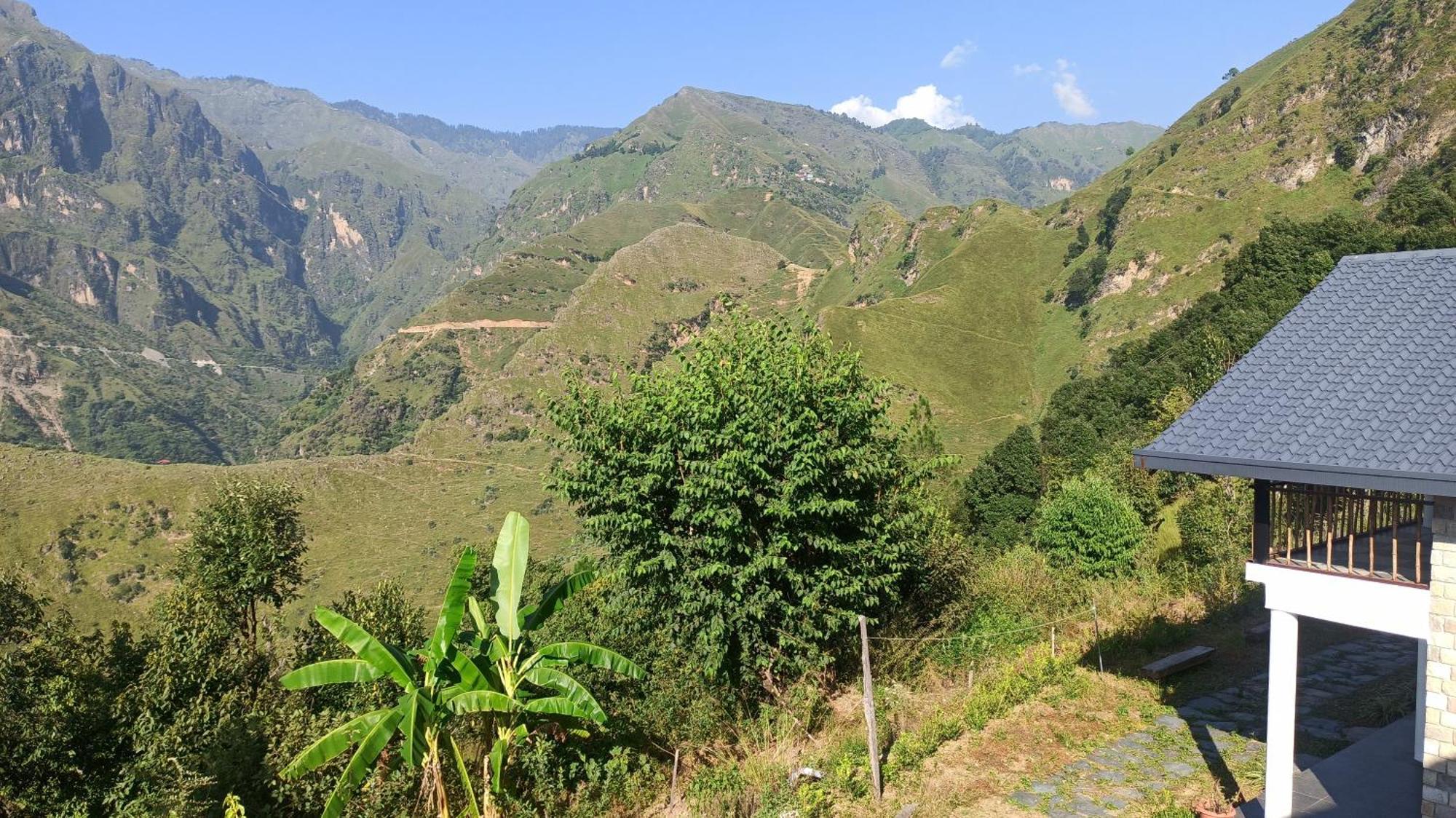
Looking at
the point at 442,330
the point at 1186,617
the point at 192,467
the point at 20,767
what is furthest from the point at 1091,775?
the point at 442,330

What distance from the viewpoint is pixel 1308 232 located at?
5747cm

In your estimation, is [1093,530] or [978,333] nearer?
[1093,530]

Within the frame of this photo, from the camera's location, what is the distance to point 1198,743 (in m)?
10.8

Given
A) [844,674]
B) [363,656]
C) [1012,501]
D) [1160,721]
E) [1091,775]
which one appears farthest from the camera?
[1012,501]

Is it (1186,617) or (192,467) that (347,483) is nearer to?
(192,467)

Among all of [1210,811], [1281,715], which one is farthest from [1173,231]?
[1281,715]

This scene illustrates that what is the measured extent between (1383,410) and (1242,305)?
187 ft

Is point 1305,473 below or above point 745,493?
above

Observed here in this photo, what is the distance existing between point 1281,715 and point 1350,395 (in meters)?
3.01

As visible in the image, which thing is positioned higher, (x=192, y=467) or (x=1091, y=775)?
(x=1091, y=775)

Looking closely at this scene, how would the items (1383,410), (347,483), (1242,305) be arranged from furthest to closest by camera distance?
(347,483)
(1242,305)
(1383,410)

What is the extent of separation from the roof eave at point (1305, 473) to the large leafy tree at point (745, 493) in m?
4.30

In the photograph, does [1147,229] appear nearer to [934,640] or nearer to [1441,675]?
[934,640]

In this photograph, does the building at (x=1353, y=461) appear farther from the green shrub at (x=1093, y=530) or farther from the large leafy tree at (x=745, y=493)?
the green shrub at (x=1093, y=530)
